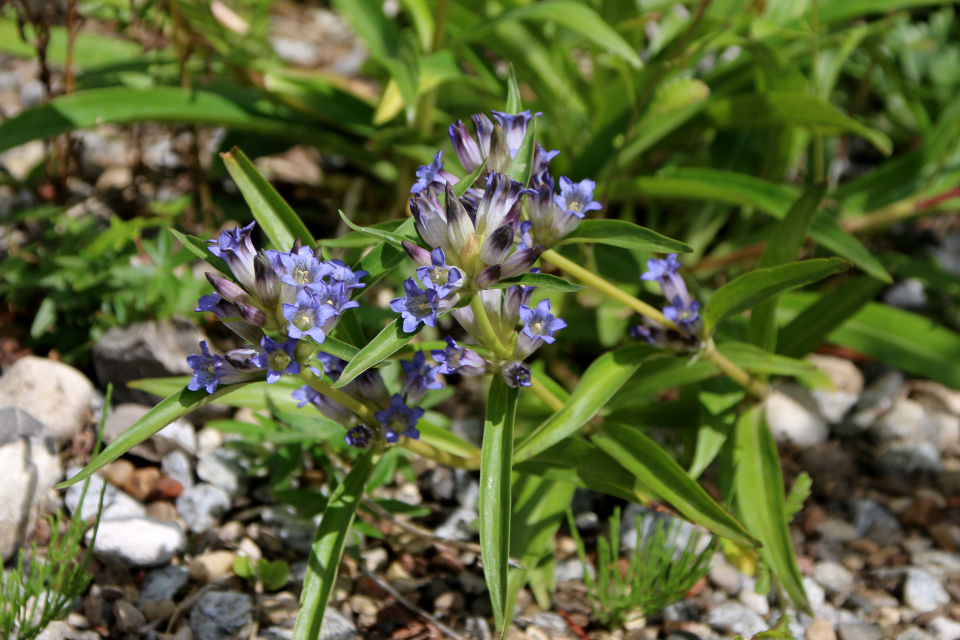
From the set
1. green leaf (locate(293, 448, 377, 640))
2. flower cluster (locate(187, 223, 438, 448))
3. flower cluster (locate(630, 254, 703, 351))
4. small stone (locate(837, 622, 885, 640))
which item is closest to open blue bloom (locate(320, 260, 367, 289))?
flower cluster (locate(187, 223, 438, 448))

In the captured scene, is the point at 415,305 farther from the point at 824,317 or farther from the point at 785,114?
the point at 785,114

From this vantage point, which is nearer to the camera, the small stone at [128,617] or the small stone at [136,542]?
the small stone at [128,617]

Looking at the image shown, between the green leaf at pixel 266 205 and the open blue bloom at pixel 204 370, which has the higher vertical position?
the green leaf at pixel 266 205

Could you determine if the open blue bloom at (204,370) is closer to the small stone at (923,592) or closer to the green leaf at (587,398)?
the green leaf at (587,398)

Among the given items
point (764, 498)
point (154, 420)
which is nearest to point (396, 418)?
point (154, 420)

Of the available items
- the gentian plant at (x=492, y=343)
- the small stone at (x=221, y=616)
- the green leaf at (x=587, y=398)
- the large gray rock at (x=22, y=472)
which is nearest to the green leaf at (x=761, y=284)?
the gentian plant at (x=492, y=343)

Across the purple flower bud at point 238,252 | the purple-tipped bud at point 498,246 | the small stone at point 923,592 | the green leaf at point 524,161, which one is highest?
the green leaf at point 524,161

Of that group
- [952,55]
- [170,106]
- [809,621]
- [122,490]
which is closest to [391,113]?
[170,106]
